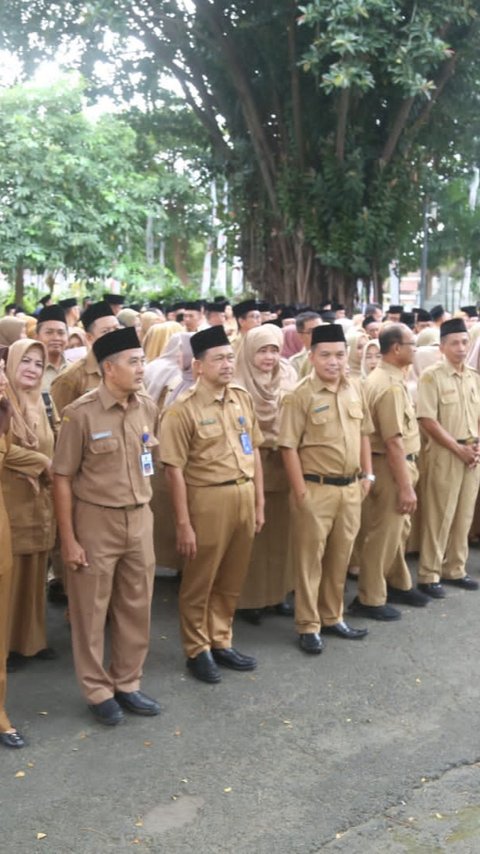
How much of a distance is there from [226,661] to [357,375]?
9.52 feet

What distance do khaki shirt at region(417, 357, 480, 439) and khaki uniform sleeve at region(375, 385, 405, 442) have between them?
1.67ft

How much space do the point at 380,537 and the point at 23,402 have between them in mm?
2534

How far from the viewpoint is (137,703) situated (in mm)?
4684

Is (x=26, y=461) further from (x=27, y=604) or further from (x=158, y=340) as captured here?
(x=158, y=340)

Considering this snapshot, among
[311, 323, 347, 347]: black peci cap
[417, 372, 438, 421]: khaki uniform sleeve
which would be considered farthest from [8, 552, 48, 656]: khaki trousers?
[417, 372, 438, 421]: khaki uniform sleeve

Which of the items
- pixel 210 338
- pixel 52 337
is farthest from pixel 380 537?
pixel 52 337

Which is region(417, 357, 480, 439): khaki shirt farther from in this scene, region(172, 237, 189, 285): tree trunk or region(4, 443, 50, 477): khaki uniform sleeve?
region(172, 237, 189, 285): tree trunk

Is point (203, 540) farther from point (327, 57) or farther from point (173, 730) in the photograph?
point (327, 57)

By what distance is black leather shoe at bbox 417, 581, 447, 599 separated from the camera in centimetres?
666

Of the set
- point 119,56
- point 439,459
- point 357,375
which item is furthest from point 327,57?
point 439,459

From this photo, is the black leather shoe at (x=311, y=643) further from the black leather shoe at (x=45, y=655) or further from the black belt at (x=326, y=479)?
the black leather shoe at (x=45, y=655)

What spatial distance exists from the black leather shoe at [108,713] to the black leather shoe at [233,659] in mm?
869

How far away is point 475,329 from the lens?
27.8 ft

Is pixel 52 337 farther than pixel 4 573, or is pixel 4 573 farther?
pixel 52 337
